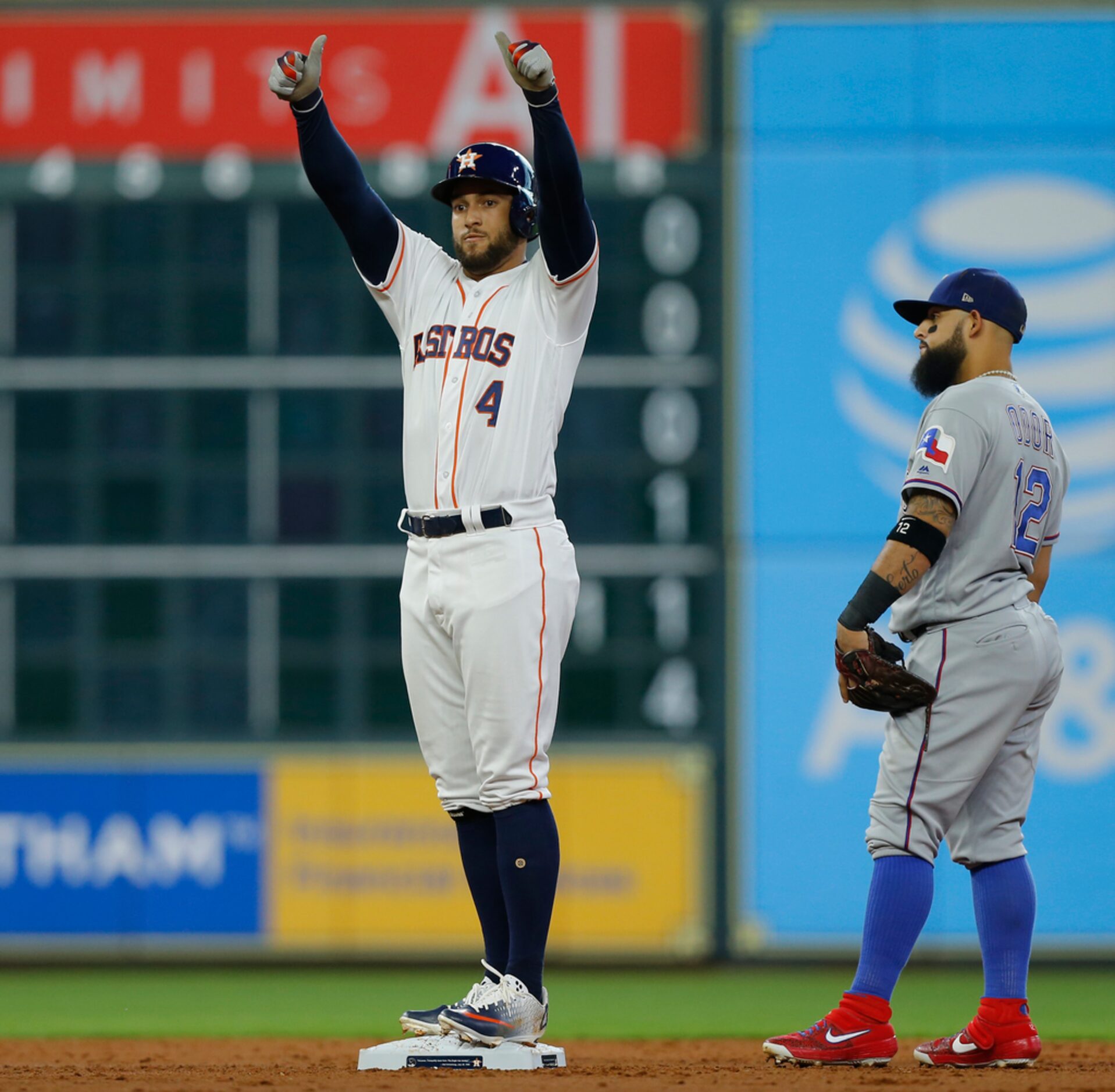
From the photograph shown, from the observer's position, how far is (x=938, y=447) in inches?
156

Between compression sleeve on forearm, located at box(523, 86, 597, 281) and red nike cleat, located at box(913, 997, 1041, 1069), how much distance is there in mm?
1870

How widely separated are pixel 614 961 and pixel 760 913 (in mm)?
713

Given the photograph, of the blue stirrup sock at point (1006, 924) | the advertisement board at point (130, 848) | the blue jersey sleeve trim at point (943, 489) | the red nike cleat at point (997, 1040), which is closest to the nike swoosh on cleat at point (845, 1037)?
the red nike cleat at point (997, 1040)

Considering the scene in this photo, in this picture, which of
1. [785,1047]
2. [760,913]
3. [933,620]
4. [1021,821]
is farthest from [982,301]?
[760,913]

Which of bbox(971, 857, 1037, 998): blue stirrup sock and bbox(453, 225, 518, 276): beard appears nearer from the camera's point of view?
bbox(971, 857, 1037, 998): blue stirrup sock

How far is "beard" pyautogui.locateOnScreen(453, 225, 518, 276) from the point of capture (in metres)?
4.08

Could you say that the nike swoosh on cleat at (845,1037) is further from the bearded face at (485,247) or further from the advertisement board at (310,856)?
the advertisement board at (310,856)

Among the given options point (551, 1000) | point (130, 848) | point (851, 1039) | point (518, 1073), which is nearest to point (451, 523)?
point (518, 1073)

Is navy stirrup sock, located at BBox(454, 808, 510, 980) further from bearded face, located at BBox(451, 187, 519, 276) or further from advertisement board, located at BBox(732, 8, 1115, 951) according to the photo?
advertisement board, located at BBox(732, 8, 1115, 951)

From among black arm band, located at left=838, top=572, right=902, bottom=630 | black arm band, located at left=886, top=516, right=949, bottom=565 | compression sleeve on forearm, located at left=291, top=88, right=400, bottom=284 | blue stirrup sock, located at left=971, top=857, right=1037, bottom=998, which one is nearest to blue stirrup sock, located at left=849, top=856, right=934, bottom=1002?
blue stirrup sock, located at left=971, top=857, right=1037, bottom=998

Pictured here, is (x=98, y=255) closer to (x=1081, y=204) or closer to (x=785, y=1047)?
(x=1081, y=204)

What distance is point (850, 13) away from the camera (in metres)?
8.19

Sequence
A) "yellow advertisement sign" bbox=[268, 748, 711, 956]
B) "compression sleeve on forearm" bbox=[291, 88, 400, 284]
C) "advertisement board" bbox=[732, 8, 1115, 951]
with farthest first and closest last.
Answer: "advertisement board" bbox=[732, 8, 1115, 951] → "yellow advertisement sign" bbox=[268, 748, 711, 956] → "compression sleeve on forearm" bbox=[291, 88, 400, 284]

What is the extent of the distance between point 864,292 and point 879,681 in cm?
→ 456
